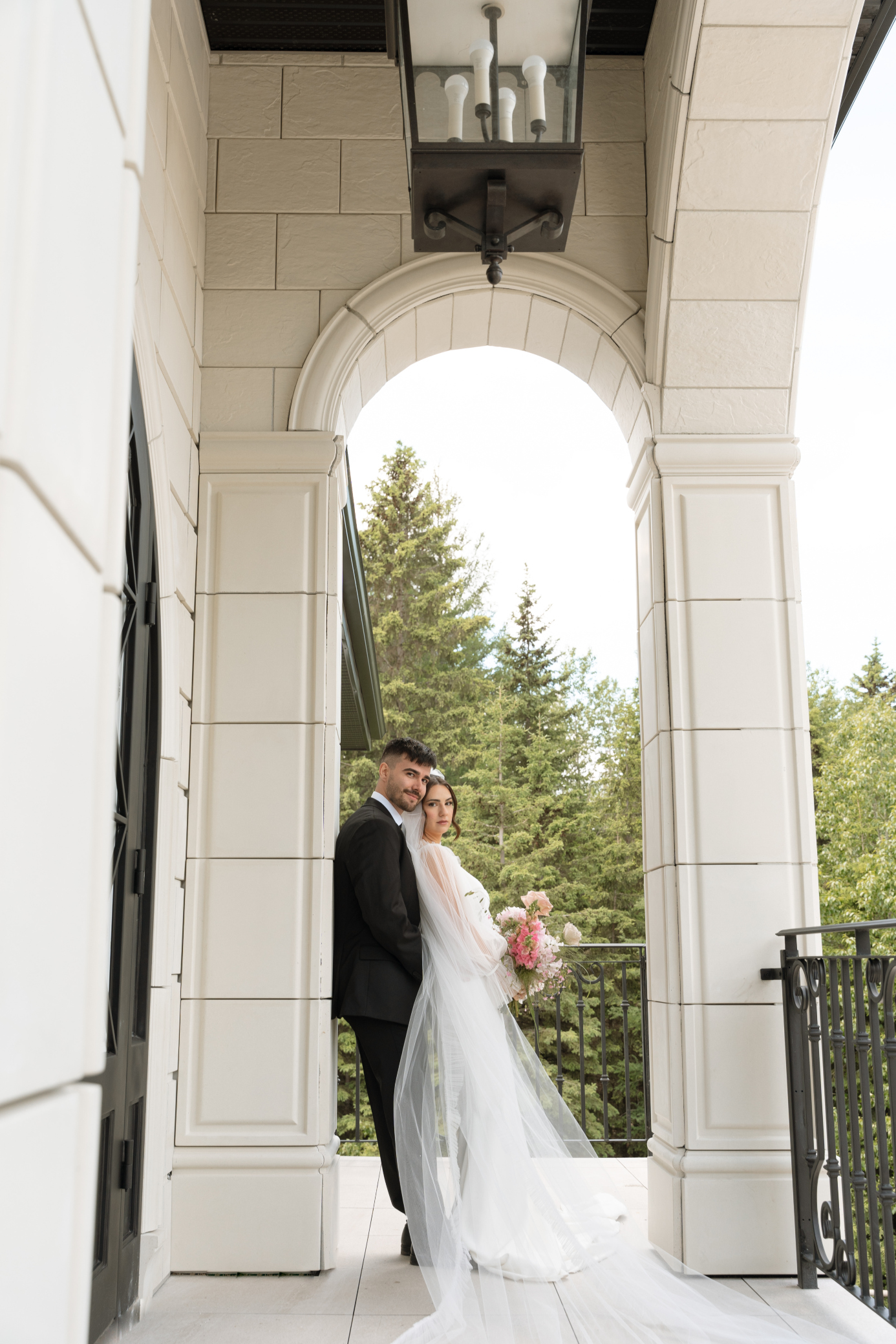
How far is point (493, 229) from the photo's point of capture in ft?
8.76

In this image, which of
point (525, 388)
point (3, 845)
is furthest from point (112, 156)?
point (525, 388)

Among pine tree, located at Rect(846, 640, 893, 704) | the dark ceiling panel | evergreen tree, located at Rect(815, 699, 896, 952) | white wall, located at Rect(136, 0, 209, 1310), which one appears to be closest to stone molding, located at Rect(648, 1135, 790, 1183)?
white wall, located at Rect(136, 0, 209, 1310)

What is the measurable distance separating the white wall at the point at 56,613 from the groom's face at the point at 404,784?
309 cm

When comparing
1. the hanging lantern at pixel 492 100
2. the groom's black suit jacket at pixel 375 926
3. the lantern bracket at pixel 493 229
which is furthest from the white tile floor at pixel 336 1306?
the hanging lantern at pixel 492 100

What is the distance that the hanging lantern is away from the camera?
94.3 inches

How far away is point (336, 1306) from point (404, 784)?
1.59m

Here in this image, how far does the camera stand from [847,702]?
23.4m

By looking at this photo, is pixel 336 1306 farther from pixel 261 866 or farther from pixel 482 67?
pixel 482 67

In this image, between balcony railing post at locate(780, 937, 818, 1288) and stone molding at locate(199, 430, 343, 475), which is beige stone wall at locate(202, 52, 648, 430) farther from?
balcony railing post at locate(780, 937, 818, 1288)

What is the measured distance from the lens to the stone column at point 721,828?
319 cm

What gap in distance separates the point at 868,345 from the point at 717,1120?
105 ft

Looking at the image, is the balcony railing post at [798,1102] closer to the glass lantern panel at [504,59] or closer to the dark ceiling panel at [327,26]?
the glass lantern panel at [504,59]

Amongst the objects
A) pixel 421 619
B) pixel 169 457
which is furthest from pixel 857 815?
pixel 169 457

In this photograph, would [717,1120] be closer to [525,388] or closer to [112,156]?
[112,156]
